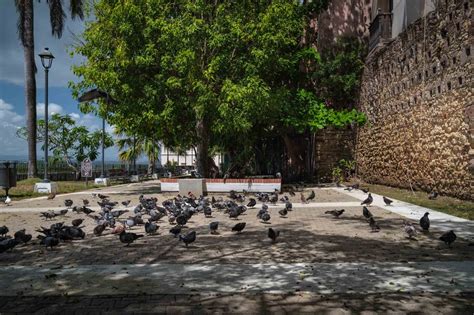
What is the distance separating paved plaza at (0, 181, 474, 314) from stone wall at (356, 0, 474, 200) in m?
4.90

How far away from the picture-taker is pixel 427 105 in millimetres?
14781

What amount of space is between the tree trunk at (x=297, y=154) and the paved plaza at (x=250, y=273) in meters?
16.3

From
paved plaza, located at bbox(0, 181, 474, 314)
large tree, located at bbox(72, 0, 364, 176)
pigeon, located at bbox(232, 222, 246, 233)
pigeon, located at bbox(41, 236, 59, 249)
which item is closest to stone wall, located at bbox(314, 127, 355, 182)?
large tree, located at bbox(72, 0, 364, 176)

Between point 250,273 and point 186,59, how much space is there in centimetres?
1125

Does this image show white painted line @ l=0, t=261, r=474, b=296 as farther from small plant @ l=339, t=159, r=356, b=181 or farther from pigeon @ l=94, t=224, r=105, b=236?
small plant @ l=339, t=159, r=356, b=181

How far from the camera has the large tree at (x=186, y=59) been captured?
16047 mm

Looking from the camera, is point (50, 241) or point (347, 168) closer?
point (50, 241)

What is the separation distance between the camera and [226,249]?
6.96 metres

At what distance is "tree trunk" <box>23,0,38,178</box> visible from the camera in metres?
24.5

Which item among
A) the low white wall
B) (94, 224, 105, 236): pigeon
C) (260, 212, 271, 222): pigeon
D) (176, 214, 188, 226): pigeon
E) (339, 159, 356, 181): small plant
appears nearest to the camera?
(94, 224, 105, 236): pigeon

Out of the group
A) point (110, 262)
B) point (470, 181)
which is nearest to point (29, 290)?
point (110, 262)

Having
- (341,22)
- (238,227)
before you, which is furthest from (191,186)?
(341,22)

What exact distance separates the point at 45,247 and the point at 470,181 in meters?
10.8

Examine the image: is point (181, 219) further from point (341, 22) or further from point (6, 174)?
point (341, 22)
